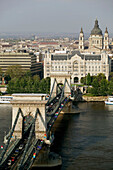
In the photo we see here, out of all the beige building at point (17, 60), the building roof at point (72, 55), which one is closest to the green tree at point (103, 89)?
the building roof at point (72, 55)

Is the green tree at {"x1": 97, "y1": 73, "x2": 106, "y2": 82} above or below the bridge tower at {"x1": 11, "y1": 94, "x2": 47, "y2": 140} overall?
above

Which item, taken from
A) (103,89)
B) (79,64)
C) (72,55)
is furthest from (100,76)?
(103,89)

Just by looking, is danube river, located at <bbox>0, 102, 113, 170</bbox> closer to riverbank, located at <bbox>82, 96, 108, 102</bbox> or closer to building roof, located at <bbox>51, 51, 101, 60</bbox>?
riverbank, located at <bbox>82, 96, 108, 102</bbox>

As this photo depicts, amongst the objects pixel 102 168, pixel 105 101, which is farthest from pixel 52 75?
pixel 102 168

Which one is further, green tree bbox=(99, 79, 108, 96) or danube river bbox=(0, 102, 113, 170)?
green tree bbox=(99, 79, 108, 96)

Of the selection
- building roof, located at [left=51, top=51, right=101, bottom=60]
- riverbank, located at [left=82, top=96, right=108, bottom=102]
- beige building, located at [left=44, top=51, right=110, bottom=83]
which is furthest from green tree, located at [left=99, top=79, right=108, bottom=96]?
building roof, located at [left=51, top=51, right=101, bottom=60]

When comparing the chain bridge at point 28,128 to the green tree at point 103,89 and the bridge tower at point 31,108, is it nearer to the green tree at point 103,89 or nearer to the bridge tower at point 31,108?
the bridge tower at point 31,108
